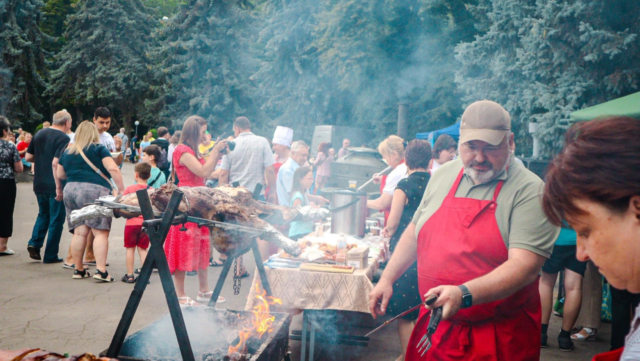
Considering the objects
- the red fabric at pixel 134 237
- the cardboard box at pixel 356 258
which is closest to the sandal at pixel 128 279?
the red fabric at pixel 134 237

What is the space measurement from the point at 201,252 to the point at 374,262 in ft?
6.76

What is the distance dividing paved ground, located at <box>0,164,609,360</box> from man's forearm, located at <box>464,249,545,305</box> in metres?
2.78

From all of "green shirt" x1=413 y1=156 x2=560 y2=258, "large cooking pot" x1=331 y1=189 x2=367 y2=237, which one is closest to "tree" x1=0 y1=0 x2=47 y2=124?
"large cooking pot" x1=331 y1=189 x2=367 y2=237

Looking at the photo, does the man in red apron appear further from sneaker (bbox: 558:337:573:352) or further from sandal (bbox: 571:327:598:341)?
sandal (bbox: 571:327:598:341)

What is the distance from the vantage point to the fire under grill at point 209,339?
2986mm

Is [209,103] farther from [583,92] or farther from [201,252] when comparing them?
[201,252]

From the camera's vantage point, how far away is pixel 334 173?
12.3 metres

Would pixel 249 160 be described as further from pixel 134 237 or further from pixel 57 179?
pixel 57 179

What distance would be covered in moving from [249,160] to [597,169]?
606 cm

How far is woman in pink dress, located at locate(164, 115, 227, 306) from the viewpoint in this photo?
5355 millimetres

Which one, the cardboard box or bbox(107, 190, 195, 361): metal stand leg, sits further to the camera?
the cardboard box

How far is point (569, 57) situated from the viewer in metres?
13.5

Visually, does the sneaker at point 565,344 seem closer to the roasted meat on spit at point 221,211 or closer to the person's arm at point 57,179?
the roasted meat on spit at point 221,211

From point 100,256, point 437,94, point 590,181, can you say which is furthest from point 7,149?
point 437,94
